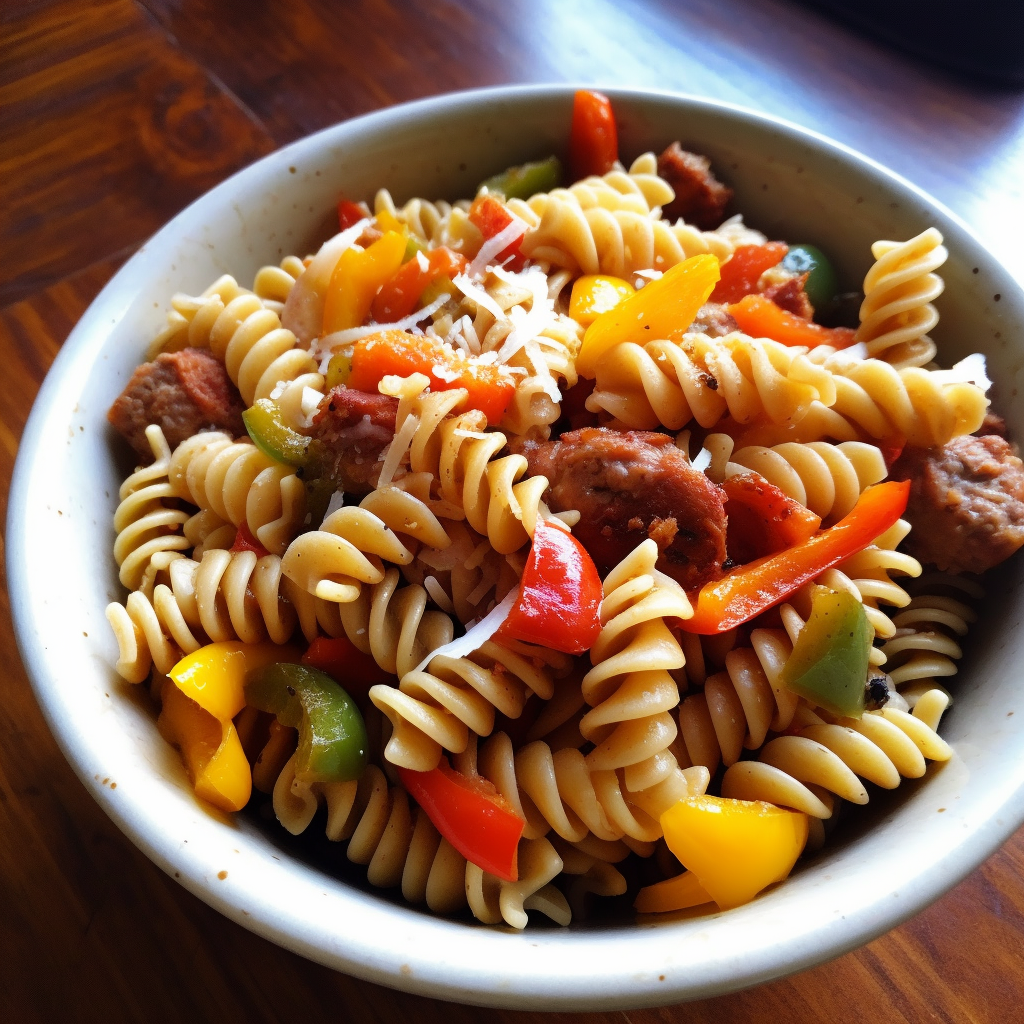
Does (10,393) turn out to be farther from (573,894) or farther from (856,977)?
(856,977)

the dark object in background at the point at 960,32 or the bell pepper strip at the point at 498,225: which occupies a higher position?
the dark object in background at the point at 960,32

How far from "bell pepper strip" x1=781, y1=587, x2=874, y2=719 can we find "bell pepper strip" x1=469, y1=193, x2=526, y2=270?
114 centimetres

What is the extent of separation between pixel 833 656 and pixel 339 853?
1024 millimetres

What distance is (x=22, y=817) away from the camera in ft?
5.87

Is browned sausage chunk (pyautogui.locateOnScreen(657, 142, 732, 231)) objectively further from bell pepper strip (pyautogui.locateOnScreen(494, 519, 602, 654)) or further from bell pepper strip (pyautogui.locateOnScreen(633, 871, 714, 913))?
bell pepper strip (pyautogui.locateOnScreen(633, 871, 714, 913))

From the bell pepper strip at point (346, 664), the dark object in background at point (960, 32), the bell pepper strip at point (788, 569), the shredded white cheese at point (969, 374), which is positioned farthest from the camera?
the dark object in background at point (960, 32)

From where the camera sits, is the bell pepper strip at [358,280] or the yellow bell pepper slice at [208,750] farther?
the bell pepper strip at [358,280]

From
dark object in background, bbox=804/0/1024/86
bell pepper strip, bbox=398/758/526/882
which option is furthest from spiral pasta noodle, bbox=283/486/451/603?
dark object in background, bbox=804/0/1024/86

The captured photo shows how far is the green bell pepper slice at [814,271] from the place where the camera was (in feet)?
7.43

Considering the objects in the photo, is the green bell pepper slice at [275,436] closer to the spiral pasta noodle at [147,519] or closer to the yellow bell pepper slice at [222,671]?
the spiral pasta noodle at [147,519]

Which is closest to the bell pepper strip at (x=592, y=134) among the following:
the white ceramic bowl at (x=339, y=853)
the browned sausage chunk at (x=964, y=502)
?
the white ceramic bowl at (x=339, y=853)

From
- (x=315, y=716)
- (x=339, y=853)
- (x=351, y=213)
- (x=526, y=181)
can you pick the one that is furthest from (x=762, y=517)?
(x=351, y=213)

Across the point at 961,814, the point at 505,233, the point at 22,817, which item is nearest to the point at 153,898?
the point at 22,817

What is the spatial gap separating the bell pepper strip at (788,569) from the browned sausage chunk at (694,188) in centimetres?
110
